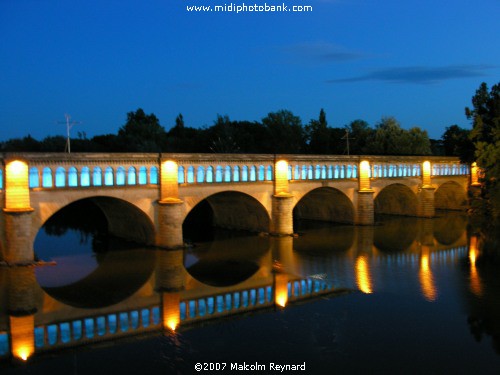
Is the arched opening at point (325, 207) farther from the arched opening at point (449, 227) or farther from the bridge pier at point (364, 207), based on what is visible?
the arched opening at point (449, 227)

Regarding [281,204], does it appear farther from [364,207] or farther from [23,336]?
[23,336]

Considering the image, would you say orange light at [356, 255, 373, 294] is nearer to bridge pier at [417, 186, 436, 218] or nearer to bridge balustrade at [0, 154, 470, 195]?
bridge balustrade at [0, 154, 470, 195]

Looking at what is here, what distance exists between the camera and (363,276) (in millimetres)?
24969

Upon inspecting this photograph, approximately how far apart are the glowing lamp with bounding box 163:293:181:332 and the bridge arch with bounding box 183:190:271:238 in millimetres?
12561

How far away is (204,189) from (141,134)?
132ft

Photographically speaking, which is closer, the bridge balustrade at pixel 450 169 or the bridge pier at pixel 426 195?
the bridge pier at pixel 426 195

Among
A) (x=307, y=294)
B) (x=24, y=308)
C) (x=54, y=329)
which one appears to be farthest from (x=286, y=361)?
(x=24, y=308)

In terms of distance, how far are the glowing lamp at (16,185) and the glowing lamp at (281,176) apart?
54.7 ft

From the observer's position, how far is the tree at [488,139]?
43969 mm

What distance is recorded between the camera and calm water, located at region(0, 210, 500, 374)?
15.1 meters

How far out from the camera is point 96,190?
28.0 meters

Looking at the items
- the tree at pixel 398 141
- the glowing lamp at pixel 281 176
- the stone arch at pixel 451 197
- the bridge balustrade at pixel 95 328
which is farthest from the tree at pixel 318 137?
the bridge balustrade at pixel 95 328

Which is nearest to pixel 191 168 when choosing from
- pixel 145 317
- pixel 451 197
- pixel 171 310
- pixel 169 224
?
pixel 169 224

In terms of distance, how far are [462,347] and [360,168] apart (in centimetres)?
2619
